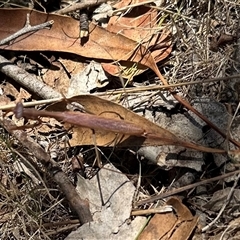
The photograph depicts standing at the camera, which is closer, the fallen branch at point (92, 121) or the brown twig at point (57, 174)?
the fallen branch at point (92, 121)

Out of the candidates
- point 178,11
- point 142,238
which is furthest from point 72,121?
point 178,11

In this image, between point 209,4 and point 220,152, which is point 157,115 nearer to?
point 220,152

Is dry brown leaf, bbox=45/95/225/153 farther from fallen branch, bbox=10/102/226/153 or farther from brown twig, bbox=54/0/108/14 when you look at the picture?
brown twig, bbox=54/0/108/14


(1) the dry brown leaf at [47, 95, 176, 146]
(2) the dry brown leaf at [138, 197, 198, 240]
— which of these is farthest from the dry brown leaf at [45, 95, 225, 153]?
(2) the dry brown leaf at [138, 197, 198, 240]

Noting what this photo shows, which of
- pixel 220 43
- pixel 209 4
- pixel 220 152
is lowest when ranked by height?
pixel 220 152

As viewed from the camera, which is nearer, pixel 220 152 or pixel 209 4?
pixel 220 152

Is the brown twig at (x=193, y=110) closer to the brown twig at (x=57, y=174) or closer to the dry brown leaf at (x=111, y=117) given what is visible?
the dry brown leaf at (x=111, y=117)

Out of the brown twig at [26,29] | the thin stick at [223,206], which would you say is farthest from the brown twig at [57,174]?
the thin stick at [223,206]
